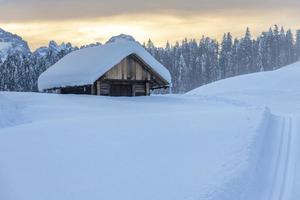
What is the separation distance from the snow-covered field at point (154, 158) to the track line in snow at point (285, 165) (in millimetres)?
22

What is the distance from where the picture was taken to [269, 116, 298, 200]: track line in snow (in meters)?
10.2

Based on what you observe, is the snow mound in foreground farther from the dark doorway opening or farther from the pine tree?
the pine tree

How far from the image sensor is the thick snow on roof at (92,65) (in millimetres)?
27047

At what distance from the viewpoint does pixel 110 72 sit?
28.3 metres

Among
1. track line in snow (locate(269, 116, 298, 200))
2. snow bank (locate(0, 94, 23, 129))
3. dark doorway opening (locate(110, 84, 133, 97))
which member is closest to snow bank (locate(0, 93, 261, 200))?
track line in snow (locate(269, 116, 298, 200))

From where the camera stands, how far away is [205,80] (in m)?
114

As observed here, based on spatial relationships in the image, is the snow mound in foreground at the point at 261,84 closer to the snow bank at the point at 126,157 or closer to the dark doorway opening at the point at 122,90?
the dark doorway opening at the point at 122,90

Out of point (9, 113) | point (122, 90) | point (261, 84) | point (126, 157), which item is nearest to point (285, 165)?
point (126, 157)

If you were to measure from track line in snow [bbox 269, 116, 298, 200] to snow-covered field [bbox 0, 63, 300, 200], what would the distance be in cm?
2

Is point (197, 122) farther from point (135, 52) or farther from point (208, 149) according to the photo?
point (135, 52)

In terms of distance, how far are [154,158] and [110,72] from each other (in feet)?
56.5

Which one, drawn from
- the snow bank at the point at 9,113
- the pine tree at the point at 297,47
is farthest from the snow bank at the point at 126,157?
the pine tree at the point at 297,47

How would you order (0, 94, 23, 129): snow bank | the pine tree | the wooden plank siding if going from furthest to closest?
the pine tree
the wooden plank siding
(0, 94, 23, 129): snow bank

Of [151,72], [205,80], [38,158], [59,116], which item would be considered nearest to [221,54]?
[205,80]
